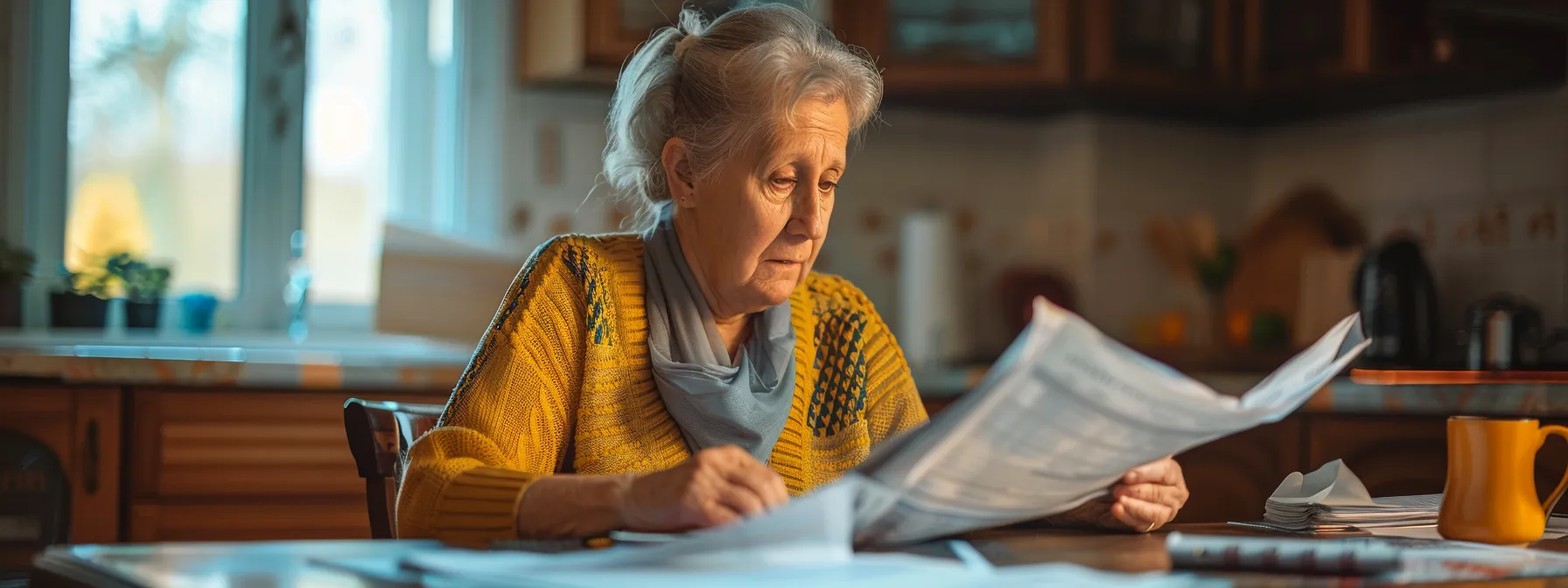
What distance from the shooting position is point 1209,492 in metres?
2.41

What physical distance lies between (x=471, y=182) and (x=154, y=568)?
2.32 meters

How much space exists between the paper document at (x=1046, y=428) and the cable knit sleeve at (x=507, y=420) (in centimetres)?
27

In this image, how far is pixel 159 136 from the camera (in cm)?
288

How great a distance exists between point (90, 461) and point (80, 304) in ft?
2.05

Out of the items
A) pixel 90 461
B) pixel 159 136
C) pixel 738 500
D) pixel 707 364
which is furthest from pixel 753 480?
pixel 159 136

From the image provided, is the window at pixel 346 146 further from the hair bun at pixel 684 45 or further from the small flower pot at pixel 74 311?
the hair bun at pixel 684 45

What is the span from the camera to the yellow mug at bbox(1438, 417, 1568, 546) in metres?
0.98

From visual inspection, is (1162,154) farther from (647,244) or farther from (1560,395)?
(647,244)

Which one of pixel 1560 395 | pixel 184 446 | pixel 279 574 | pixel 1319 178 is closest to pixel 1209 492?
pixel 1560 395

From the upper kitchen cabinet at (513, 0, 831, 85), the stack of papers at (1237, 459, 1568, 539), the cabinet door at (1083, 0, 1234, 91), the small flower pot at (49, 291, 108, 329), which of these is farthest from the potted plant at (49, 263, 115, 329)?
the stack of papers at (1237, 459, 1568, 539)

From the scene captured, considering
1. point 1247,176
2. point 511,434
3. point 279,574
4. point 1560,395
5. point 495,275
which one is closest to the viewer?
point 279,574

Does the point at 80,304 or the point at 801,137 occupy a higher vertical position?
the point at 801,137

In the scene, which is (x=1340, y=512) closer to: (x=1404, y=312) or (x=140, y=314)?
(x=1404, y=312)

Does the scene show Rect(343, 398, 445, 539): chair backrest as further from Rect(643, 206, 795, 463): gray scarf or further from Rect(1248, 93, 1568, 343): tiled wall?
Rect(1248, 93, 1568, 343): tiled wall
